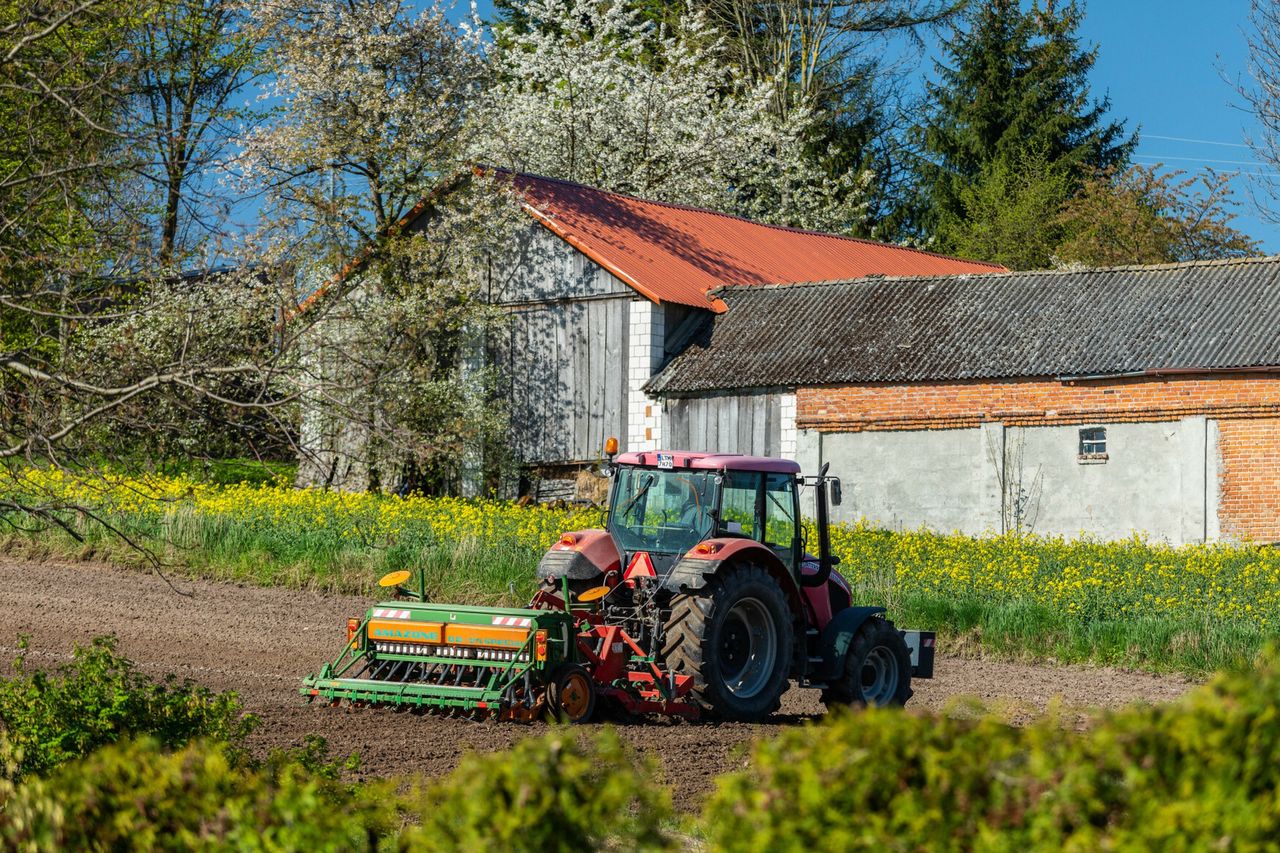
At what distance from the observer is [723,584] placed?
36.9ft

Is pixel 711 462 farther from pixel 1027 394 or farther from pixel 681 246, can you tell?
pixel 681 246

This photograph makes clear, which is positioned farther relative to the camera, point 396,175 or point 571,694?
point 396,175

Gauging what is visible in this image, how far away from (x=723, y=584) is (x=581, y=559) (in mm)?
1245

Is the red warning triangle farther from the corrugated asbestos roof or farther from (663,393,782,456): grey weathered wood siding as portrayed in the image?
(663,393,782,456): grey weathered wood siding

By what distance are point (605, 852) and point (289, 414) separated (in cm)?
386

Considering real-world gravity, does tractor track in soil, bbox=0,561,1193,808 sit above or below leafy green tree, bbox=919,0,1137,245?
below

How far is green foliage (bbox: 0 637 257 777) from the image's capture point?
22.6 feet

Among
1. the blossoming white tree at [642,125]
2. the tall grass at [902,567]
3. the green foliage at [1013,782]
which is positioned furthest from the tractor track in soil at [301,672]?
the blossoming white tree at [642,125]

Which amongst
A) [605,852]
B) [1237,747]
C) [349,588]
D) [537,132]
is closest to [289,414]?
[605,852]

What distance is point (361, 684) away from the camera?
1095 centimetres

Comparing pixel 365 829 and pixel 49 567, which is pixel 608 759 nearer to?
pixel 365 829

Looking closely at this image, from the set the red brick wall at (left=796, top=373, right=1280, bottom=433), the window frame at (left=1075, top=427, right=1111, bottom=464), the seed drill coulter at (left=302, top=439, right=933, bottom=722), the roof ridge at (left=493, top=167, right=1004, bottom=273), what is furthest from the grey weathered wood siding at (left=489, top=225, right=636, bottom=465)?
the seed drill coulter at (left=302, top=439, right=933, bottom=722)

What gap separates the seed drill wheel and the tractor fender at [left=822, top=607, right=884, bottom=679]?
2.20 meters

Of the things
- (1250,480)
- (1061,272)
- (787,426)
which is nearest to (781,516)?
(1250,480)
